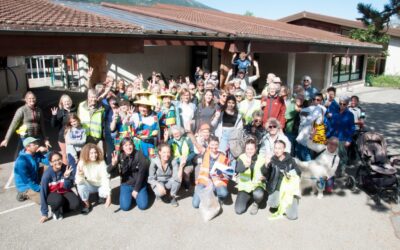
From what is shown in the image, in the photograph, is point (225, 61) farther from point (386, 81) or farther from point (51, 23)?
point (386, 81)

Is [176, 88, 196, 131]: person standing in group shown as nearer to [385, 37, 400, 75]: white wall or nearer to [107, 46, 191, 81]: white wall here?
[107, 46, 191, 81]: white wall

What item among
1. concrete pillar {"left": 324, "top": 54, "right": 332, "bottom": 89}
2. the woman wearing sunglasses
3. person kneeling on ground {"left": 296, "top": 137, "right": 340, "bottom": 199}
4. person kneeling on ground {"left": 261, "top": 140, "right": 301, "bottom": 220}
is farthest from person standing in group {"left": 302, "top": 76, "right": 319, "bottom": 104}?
concrete pillar {"left": 324, "top": 54, "right": 332, "bottom": 89}

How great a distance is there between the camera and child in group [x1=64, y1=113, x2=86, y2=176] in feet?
17.2

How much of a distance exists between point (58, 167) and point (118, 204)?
3.49 ft

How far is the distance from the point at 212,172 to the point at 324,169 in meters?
1.86

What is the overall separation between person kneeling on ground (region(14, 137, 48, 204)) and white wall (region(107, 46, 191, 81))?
8.02m

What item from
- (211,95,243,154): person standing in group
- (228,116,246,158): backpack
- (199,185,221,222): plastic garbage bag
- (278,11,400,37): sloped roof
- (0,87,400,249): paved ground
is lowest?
(0,87,400,249): paved ground

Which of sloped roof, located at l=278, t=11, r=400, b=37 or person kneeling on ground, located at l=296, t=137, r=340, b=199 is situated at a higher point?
sloped roof, located at l=278, t=11, r=400, b=37

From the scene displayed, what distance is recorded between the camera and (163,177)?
503cm

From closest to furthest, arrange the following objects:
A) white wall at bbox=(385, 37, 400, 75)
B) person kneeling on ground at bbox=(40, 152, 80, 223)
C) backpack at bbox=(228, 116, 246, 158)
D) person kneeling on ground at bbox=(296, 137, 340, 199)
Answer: person kneeling on ground at bbox=(40, 152, 80, 223) → person kneeling on ground at bbox=(296, 137, 340, 199) → backpack at bbox=(228, 116, 246, 158) → white wall at bbox=(385, 37, 400, 75)

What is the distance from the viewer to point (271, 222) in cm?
456

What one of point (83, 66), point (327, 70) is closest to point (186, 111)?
point (83, 66)

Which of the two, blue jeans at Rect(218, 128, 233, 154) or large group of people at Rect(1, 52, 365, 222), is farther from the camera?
blue jeans at Rect(218, 128, 233, 154)

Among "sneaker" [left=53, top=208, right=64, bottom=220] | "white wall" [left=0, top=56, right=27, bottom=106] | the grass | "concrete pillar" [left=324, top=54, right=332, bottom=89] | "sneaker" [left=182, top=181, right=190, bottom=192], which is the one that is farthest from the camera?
the grass
